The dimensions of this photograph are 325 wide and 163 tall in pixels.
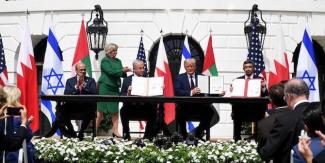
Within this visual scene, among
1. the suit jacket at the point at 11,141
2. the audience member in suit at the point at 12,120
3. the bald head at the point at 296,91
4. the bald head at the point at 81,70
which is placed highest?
Result: the bald head at the point at 81,70

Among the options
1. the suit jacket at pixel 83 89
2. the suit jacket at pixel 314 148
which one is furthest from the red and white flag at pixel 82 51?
the suit jacket at pixel 314 148

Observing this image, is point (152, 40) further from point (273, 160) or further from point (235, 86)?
point (273, 160)

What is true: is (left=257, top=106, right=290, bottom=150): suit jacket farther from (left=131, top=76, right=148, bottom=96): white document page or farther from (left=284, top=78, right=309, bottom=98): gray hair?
(left=131, top=76, right=148, bottom=96): white document page

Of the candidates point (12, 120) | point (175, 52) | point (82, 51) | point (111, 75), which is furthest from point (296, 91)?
point (175, 52)

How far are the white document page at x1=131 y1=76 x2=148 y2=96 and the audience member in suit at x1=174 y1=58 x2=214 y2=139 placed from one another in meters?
0.88

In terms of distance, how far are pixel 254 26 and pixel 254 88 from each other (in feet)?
21.4

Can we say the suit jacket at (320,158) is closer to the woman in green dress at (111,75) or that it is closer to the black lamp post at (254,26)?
the woman in green dress at (111,75)

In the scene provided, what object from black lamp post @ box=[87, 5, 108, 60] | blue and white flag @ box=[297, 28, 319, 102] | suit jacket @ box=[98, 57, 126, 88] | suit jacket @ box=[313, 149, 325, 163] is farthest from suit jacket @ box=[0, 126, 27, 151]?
black lamp post @ box=[87, 5, 108, 60]

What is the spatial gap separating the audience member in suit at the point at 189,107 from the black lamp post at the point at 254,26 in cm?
590

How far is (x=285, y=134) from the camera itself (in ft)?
21.7

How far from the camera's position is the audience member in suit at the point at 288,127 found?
6.61 meters

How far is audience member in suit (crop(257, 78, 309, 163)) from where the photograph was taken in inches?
260

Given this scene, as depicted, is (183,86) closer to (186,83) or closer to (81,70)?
(186,83)
